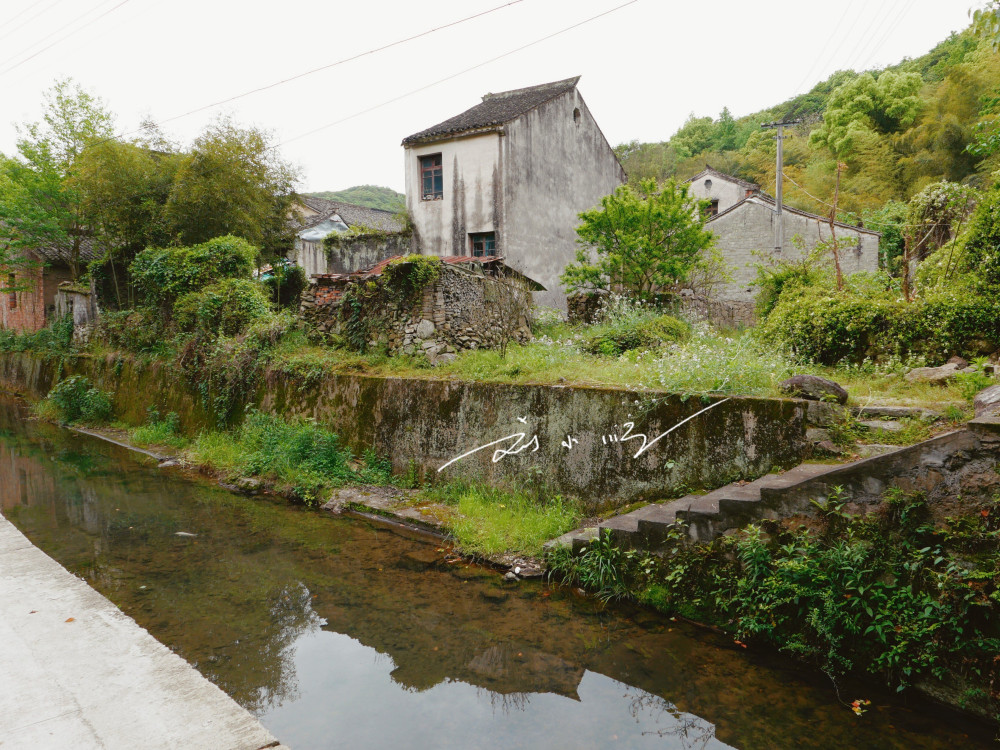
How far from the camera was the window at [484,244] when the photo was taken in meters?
16.2

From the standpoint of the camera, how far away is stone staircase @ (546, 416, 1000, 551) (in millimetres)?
3965

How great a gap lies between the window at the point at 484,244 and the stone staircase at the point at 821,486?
1160 cm

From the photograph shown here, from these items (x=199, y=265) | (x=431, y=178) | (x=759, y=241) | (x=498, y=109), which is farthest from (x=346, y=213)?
(x=759, y=241)

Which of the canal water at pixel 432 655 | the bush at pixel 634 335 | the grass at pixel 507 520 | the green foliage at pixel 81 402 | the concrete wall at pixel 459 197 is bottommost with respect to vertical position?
the canal water at pixel 432 655

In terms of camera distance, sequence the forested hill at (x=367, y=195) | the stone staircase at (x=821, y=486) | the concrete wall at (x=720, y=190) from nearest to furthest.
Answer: the stone staircase at (x=821, y=486), the concrete wall at (x=720, y=190), the forested hill at (x=367, y=195)

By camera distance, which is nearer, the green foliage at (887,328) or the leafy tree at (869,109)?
the green foliage at (887,328)

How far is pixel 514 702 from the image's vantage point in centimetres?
419

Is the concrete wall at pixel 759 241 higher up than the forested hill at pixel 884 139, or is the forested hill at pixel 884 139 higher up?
the forested hill at pixel 884 139

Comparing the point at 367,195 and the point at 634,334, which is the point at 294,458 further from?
the point at 367,195

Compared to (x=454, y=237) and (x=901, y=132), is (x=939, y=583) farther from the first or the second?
(x=901, y=132)

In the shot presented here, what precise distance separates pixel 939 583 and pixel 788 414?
1.88 meters

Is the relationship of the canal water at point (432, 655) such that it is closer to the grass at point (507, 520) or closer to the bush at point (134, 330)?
the grass at point (507, 520)

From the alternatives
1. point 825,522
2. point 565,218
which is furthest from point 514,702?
point 565,218

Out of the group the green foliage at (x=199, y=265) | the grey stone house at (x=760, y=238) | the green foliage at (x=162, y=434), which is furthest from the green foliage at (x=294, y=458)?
the grey stone house at (x=760, y=238)
